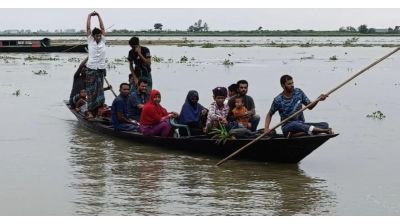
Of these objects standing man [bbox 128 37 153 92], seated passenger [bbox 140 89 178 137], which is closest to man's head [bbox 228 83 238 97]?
seated passenger [bbox 140 89 178 137]

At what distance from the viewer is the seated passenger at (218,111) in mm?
8711

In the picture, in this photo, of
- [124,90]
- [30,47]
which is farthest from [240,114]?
[30,47]

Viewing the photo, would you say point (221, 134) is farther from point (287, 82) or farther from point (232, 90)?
point (287, 82)

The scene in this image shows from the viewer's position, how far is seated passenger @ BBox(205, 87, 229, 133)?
8.71 meters

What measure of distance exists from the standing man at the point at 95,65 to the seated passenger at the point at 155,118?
82.4 inches

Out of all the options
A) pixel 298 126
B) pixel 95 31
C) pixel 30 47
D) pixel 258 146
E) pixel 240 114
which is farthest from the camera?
pixel 30 47

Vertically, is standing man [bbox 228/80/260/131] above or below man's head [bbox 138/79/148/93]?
below

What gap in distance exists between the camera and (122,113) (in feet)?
34.0

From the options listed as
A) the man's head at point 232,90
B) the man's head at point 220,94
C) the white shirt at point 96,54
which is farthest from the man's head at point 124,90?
the man's head at point 220,94

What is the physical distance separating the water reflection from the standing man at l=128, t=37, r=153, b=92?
66.0 inches

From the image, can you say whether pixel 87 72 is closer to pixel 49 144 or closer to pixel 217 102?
pixel 49 144

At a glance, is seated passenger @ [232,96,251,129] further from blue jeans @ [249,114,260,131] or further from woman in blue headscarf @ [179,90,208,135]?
woman in blue headscarf @ [179,90,208,135]

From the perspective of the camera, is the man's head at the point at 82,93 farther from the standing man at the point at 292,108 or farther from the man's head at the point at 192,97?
the standing man at the point at 292,108

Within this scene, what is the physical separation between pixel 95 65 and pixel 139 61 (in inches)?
32.1
